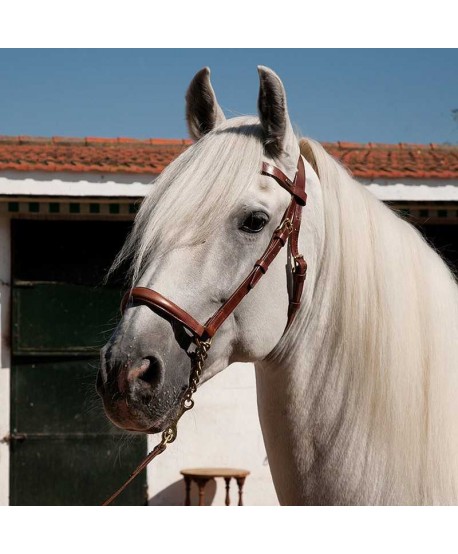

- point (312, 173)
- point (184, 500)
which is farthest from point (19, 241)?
point (312, 173)

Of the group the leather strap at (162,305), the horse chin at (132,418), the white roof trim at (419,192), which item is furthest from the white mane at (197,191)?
the white roof trim at (419,192)

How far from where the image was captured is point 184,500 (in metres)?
6.98

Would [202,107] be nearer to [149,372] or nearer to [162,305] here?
[162,305]

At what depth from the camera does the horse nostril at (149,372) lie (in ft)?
5.89

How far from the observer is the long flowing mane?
2014mm

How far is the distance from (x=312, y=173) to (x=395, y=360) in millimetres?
590

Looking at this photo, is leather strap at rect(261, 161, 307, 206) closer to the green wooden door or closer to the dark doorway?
the green wooden door

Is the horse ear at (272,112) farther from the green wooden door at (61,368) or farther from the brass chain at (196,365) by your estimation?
the green wooden door at (61,368)

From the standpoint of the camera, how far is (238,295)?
1.95m

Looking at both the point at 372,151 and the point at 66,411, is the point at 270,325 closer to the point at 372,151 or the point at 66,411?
the point at 66,411

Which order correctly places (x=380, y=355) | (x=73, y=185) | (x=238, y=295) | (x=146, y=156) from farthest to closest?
(x=146, y=156) < (x=73, y=185) < (x=380, y=355) < (x=238, y=295)

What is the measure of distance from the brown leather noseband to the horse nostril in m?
0.11

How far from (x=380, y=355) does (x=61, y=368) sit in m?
5.35

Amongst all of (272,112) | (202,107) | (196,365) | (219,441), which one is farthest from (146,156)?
(196,365)
